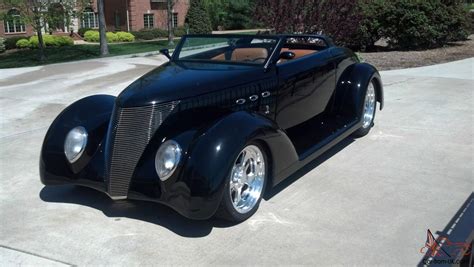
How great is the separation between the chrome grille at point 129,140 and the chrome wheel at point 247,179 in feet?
2.34

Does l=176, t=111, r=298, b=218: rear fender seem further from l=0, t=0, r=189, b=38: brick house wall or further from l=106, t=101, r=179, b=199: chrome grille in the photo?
l=0, t=0, r=189, b=38: brick house wall

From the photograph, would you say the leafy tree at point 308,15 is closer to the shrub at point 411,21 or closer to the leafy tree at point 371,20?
the leafy tree at point 371,20

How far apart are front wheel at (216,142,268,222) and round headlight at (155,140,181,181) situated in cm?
43

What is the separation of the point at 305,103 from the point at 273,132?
131 cm

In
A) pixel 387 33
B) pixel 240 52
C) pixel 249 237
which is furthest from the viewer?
pixel 387 33

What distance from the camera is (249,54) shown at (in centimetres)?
511

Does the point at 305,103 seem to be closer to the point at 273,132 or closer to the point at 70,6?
the point at 273,132

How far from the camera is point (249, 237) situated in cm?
382

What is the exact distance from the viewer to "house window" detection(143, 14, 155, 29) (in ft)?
132

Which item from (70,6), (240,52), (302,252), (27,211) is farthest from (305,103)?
(70,6)

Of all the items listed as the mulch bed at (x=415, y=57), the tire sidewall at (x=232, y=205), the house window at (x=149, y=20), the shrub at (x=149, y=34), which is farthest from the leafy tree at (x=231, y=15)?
the tire sidewall at (x=232, y=205)

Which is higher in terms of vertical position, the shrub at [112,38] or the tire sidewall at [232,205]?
the tire sidewall at [232,205]

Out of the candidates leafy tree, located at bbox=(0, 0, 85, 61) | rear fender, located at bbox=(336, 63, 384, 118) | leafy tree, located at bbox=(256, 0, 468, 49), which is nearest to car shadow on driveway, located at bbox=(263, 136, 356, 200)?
rear fender, located at bbox=(336, 63, 384, 118)

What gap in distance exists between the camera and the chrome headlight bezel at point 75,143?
4.34 m
